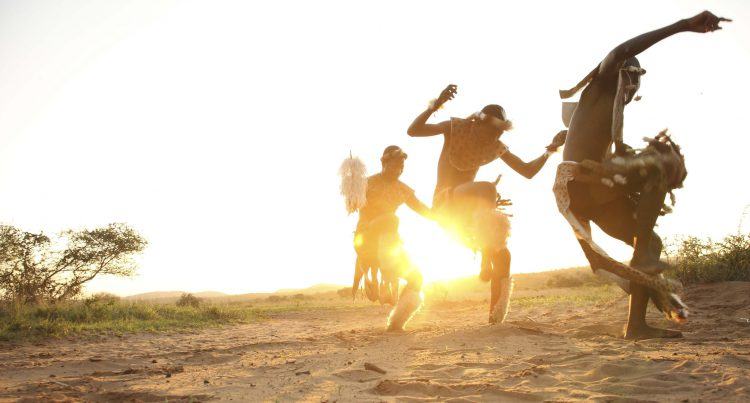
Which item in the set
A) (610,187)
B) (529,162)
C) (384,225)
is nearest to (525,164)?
(529,162)

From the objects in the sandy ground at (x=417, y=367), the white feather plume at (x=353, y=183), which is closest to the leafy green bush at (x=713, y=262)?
the sandy ground at (x=417, y=367)

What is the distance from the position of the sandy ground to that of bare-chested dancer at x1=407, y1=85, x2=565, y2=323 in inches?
23.2

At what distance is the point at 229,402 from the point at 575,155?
3.34m

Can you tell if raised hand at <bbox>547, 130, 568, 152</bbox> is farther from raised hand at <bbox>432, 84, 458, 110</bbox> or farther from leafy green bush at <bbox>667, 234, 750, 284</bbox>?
leafy green bush at <bbox>667, 234, 750, 284</bbox>

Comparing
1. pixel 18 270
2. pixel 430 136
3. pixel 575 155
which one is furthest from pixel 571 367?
pixel 18 270

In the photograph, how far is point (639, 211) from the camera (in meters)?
4.10

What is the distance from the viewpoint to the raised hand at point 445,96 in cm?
561

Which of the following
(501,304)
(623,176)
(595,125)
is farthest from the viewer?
(501,304)

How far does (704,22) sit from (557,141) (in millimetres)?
2087

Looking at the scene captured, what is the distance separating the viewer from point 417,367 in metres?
3.70

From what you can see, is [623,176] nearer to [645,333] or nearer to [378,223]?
[645,333]

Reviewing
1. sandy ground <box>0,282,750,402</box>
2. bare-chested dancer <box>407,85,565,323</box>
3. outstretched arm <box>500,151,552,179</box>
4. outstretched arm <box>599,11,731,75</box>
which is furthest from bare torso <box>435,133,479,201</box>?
outstretched arm <box>599,11,731,75</box>

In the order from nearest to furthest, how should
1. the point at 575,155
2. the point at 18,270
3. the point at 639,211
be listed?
the point at 639,211, the point at 575,155, the point at 18,270

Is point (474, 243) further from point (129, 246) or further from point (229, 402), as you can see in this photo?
point (129, 246)
